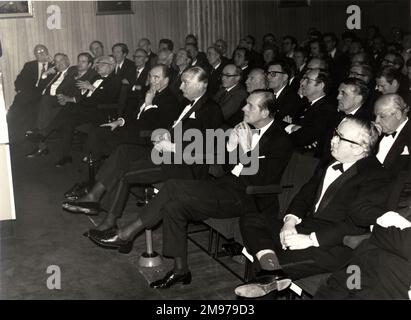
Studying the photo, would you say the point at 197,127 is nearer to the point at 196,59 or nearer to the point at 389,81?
the point at 389,81

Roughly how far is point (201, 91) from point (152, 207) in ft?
4.12

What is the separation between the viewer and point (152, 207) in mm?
3658

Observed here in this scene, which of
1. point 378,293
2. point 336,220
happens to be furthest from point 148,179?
point 378,293

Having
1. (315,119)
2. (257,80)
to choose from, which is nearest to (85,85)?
(257,80)

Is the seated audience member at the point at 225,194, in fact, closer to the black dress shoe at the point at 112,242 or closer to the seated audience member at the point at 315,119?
the black dress shoe at the point at 112,242

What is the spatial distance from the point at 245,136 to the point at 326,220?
3.17 ft

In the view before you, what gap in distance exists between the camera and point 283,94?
222 inches

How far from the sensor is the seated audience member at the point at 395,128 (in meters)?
3.70

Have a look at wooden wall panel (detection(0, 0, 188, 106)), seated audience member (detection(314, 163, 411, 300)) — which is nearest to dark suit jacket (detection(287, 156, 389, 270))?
seated audience member (detection(314, 163, 411, 300))

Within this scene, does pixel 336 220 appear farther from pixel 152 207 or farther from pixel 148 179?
pixel 148 179

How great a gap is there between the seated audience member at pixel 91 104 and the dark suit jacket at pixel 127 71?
946mm

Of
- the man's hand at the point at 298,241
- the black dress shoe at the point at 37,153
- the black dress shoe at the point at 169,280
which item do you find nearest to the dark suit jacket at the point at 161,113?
the black dress shoe at the point at 169,280

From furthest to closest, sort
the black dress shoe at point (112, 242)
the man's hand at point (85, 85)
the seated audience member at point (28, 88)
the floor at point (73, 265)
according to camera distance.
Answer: the seated audience member at point (28, 88)
the man's hand at point (85, 85)
the black dress shoe at point (112, 242)
the floor at point (73, 265)
